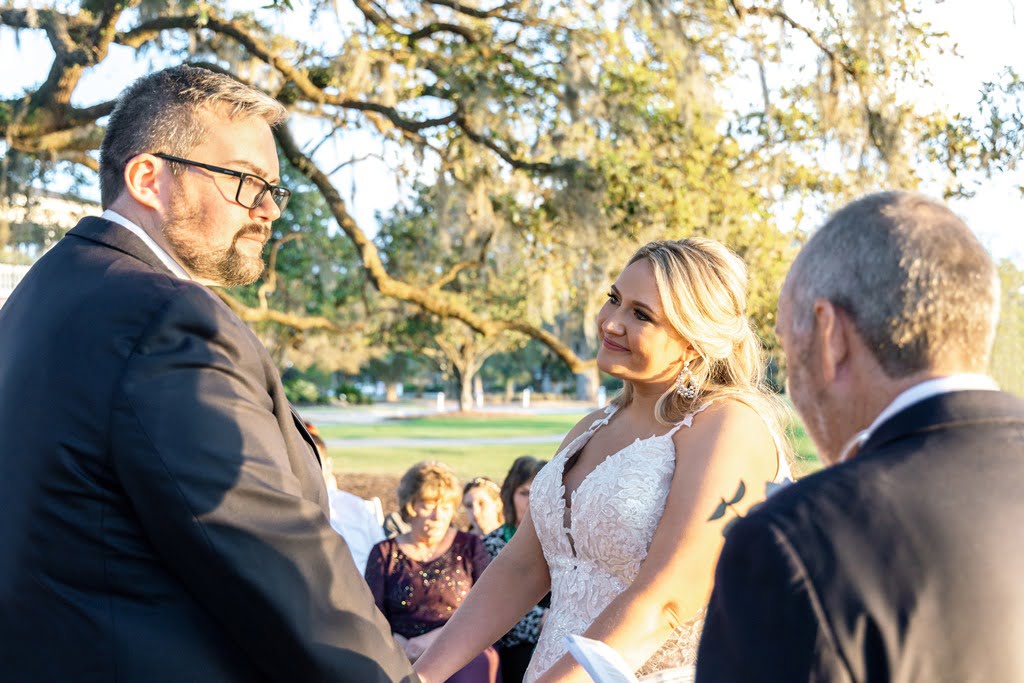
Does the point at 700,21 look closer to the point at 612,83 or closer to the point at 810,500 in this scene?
the point at 612,83

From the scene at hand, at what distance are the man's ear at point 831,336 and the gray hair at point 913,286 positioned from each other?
13 mm

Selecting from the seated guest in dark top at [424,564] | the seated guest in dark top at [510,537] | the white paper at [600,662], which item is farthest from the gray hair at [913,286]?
the seated guest in dark top at [424,564]

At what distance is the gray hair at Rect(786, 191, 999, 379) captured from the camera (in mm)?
1269

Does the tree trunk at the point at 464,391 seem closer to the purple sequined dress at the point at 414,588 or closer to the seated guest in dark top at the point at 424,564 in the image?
the seated guest in dark top at the point at 424,564

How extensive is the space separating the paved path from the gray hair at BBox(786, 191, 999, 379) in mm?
24983

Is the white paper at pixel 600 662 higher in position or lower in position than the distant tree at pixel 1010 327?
higher

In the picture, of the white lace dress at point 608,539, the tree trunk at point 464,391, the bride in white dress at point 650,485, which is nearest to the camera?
the bride in white dress at point 650,485

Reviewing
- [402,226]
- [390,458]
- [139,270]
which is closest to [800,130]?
[402,226]

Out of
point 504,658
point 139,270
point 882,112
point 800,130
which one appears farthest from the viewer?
point 800,130

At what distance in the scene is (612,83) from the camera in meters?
10.2

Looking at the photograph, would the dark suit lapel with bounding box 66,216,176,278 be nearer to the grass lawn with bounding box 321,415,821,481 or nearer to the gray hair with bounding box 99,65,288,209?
the gray hair with bounding box 99,65,288,209

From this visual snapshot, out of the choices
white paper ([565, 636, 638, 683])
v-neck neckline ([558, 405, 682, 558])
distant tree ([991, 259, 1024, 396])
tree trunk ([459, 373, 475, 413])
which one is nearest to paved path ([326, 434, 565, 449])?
tree trunk ([459, 373, 475, 413])

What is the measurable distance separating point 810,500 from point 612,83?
953 cm

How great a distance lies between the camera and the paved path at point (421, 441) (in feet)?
87.5
